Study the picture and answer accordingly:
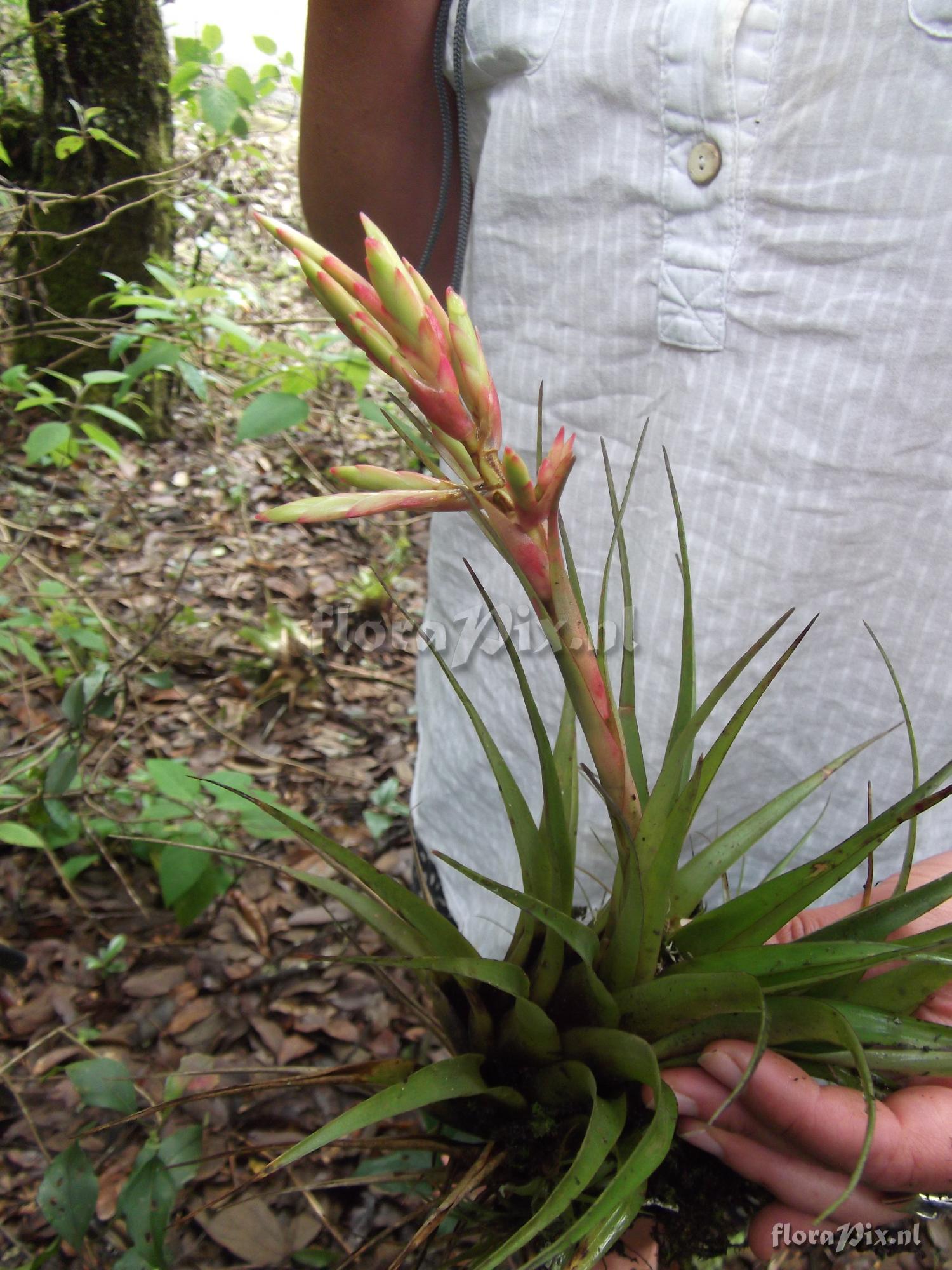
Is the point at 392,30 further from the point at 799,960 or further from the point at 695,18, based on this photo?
the point at 799,960

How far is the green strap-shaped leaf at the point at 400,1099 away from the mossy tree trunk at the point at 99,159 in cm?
198

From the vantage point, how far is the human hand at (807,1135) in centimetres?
46


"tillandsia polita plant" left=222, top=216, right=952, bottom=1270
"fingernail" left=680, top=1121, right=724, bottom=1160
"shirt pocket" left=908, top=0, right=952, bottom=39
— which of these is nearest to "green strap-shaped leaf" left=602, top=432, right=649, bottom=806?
"tillandsia polita plant" left=222, top=216, right=952, bottom=1270

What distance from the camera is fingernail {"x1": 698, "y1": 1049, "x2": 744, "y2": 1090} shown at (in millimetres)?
478

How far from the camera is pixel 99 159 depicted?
6.83 ft

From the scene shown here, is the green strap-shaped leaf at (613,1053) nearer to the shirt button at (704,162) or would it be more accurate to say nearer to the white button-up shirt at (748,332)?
the white button-up shirt at (748,332)

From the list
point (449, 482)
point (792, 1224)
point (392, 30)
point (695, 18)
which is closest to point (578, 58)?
point (695, 18)

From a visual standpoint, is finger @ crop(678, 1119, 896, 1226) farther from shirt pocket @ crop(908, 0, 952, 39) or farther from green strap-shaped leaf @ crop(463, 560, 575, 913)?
shirt pocket @ crop(908, 0, 952, 39)

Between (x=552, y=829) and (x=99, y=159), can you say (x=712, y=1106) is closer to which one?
(x=552, y=829)

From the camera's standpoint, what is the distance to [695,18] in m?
0.65

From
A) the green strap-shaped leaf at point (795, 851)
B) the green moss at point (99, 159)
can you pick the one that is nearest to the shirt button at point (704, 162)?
the green strap-shaped leaf at point (795, 851)

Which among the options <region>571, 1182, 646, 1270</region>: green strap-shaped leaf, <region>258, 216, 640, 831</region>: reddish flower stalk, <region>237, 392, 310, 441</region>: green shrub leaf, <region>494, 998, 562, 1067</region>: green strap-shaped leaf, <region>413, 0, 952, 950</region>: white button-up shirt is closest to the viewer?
<region>258, 216, 640, 831</region>: reddish flower stalk

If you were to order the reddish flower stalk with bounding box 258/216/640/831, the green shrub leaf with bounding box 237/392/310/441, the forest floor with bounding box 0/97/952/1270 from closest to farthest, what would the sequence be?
1. the reddish flower stalk with bounding box 258/216/640/831
2. the forest floor with bounding box 0/97/952/1270
3. the green shrub leaf with bounding box 237/392/310/441

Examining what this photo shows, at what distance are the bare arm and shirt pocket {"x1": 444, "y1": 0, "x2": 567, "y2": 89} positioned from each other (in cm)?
7
